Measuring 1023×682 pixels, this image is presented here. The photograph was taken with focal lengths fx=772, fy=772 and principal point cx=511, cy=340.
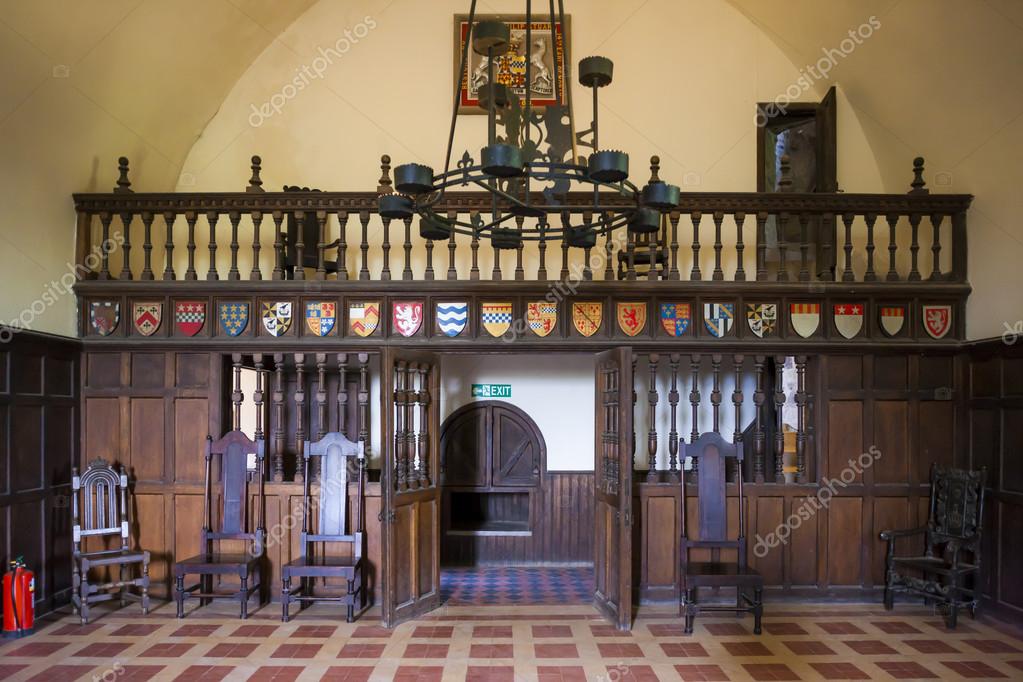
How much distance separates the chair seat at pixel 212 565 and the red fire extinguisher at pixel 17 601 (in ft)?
3.20

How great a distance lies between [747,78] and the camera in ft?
27.0

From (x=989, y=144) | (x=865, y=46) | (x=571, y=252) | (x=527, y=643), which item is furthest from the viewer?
(x=571, y=252)

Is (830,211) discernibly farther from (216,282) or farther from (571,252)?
(216,282)

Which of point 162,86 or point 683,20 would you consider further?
point 683,20

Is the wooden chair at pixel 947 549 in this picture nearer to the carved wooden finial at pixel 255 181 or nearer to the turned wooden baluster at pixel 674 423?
the turned wooden baluster at pixel 674 423

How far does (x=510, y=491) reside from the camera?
8219 millimetres

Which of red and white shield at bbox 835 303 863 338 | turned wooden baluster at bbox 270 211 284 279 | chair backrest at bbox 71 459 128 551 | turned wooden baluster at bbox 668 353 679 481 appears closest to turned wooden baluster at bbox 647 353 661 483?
turned wooden baluster at bbox 668 353 679 481

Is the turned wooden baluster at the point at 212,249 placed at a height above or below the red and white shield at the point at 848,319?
above

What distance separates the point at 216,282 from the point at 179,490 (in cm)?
178

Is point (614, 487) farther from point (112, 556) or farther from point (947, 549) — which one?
point (112, 556)

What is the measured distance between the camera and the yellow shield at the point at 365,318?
21.3ft

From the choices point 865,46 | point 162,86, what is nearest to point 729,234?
point 865,46

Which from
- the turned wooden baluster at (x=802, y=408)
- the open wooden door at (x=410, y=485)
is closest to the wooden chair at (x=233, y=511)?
the open wooden door at (x=410, y=485)

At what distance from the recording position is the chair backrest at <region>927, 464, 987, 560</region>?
604 centimetres
